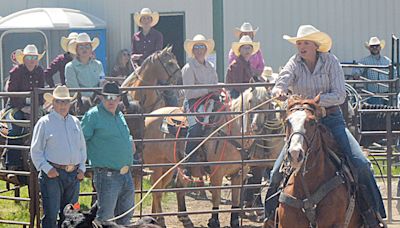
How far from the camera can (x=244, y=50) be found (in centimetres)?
1275

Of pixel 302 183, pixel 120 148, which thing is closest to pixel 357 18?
pixel 120 148

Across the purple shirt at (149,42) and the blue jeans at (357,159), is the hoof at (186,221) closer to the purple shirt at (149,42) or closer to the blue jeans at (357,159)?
the purple shirt at (149,42)

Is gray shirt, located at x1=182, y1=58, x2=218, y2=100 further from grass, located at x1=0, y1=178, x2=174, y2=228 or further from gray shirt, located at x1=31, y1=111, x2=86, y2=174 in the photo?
gray shirt, located at x1=31, y1=111, x2=86, y2=174

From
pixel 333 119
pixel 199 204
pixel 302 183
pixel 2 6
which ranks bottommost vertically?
pixel 199 204

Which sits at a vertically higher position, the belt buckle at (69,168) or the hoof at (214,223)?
the belt buckle at (69,168)

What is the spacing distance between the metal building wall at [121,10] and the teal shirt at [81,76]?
849cm

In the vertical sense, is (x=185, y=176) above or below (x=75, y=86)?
below

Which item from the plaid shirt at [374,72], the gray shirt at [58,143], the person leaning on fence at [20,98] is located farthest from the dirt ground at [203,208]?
the plaid shirt at [374,72]

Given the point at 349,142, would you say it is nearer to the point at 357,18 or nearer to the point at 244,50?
the point at 244,50

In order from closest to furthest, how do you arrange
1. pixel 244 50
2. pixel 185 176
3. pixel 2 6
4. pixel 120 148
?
pixel 120 148 → pixel 185 176 → pixel 244 50 → pixel 2 6

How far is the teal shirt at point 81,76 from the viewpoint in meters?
11.5

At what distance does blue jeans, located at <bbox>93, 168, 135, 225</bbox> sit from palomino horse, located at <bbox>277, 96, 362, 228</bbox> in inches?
82.0

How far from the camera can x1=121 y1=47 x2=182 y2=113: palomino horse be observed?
12.8m

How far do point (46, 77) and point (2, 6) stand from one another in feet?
32.7
